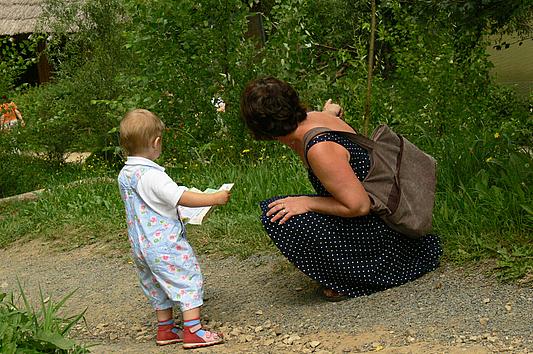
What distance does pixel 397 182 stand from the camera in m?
4.65

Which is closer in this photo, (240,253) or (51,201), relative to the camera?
→ (240,253)

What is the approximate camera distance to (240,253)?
5914 millimetres

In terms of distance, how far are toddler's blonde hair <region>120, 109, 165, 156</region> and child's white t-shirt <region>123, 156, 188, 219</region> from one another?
0.07m

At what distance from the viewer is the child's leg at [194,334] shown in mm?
4465

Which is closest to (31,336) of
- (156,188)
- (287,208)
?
(156,188)

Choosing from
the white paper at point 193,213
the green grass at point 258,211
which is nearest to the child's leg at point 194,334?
the white paper at point 193,213

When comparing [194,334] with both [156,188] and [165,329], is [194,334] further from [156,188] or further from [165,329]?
[156,188]

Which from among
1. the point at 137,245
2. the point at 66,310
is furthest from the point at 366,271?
the point at 66,310

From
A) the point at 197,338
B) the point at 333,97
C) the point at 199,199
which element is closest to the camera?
the point at 199,199

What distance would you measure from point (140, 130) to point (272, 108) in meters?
0.63

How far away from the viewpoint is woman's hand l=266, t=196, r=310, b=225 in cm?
460

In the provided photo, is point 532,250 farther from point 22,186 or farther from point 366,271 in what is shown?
point 22,186

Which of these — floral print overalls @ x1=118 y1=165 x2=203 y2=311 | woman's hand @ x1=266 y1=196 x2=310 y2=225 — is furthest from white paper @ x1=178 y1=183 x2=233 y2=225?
woman's hand @ x1=266 y1=196 x2=310 y2=225

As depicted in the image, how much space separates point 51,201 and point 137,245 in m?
4.01
